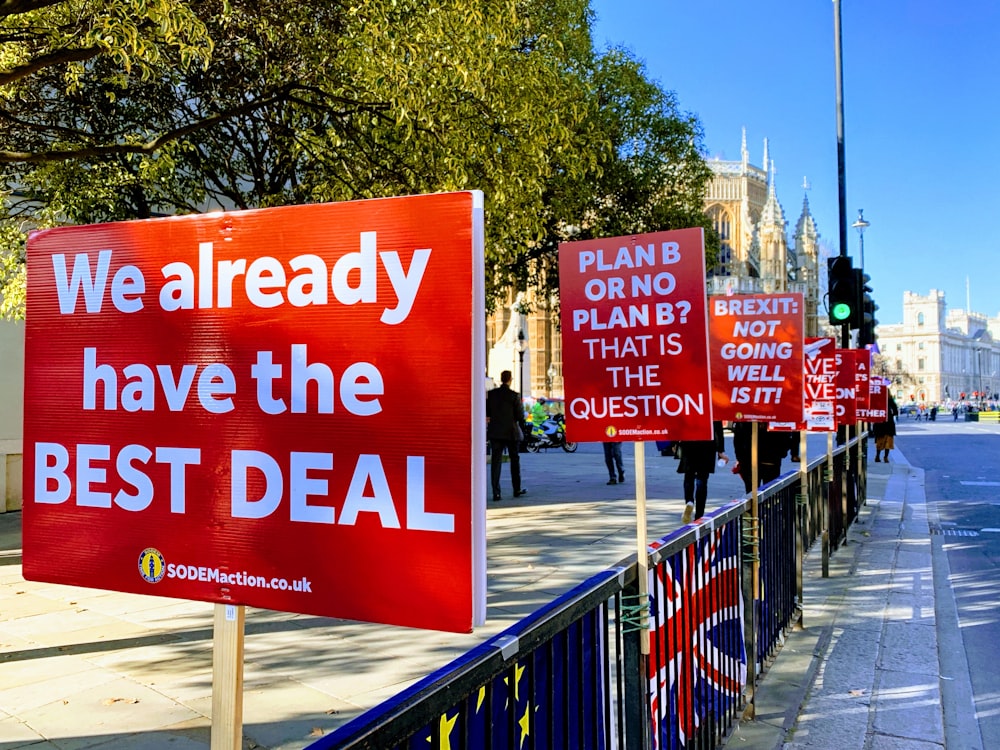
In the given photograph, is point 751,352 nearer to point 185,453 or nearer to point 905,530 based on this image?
point 185,453

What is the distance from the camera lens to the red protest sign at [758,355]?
19.7 feet

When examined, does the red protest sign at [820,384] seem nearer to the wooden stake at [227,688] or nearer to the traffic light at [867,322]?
the traffic light at [867,322]

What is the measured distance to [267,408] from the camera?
2.06 m

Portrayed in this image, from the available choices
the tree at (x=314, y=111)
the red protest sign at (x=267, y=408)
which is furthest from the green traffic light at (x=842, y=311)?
the red protest sign at (x=267, y=408)

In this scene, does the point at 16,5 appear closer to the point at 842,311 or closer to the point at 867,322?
the point at 842,311

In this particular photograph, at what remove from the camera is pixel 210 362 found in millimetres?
2125

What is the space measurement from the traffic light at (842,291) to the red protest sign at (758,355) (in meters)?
5.89

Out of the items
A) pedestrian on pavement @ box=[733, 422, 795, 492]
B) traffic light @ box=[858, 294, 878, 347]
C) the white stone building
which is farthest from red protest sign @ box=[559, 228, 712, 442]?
the white stone building

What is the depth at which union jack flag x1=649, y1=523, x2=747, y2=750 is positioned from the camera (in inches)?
131

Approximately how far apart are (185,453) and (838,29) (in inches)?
610

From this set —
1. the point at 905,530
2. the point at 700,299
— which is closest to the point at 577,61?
the point at 905,530

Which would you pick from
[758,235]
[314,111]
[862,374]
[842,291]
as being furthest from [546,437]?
[758,235]

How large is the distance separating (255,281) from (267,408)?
303mm

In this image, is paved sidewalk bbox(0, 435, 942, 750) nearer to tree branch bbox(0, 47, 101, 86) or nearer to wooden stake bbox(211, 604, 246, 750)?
wooden stake bbox(211, 604, 246, 750)
